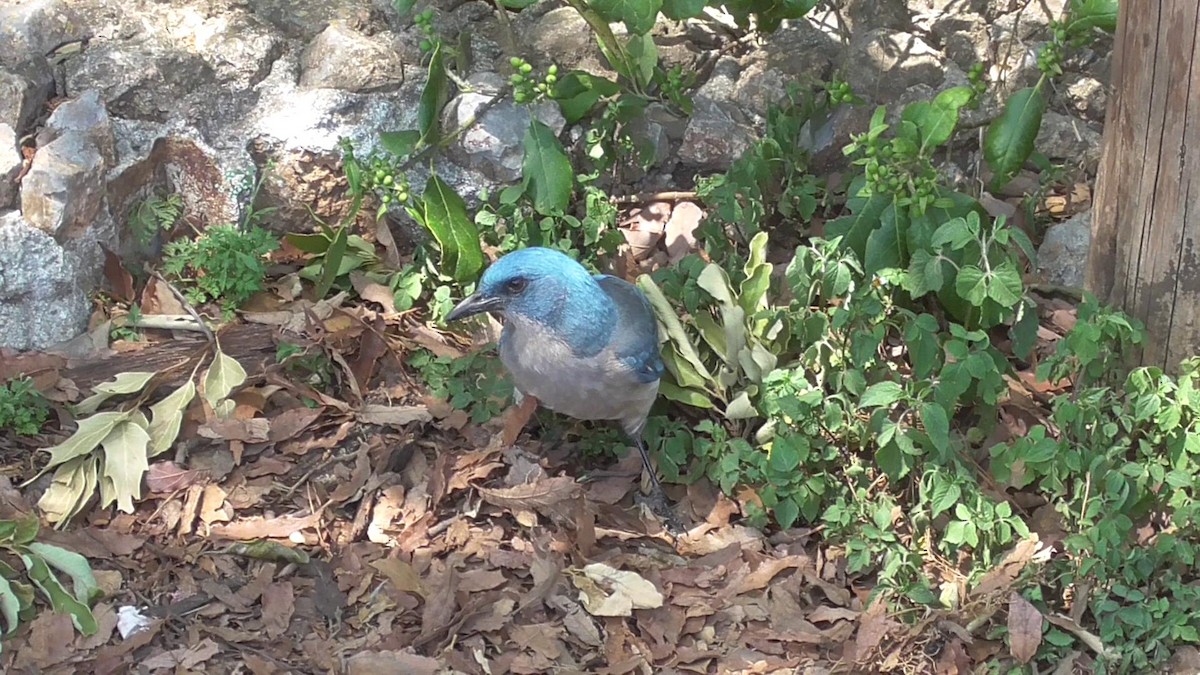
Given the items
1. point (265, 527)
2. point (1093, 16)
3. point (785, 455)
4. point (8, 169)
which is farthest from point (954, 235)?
point (8, 169)

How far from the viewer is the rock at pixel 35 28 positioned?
4.51m

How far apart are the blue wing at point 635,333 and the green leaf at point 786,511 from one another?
21.5 inches

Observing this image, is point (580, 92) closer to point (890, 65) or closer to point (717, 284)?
point (717, 284)

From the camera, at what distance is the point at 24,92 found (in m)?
4.41

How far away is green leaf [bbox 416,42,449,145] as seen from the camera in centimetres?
421

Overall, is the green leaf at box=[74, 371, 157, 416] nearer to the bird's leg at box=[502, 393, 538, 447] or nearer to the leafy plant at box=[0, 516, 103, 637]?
the leafy plant at box=[0, 516, 103, 637]

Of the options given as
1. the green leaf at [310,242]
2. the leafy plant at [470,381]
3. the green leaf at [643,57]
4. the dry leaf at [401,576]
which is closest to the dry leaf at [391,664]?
the dry leaf at [401,576]

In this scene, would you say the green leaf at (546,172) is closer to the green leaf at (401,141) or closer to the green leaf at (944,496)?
the green leaf at (401,141)

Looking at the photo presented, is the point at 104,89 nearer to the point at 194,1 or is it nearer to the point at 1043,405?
the point at 194,1

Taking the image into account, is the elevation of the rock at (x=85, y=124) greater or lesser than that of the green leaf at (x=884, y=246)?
lesser

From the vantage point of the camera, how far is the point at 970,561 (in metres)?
3.70

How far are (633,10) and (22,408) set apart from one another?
2237mm

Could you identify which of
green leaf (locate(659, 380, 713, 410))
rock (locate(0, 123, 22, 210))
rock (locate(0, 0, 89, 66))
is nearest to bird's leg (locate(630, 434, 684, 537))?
green leaf (locate(659, 380, 713, 410))

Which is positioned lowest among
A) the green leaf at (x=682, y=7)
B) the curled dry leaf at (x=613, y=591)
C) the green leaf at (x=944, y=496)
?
the curled dry leaf at (x=613, y=591)
